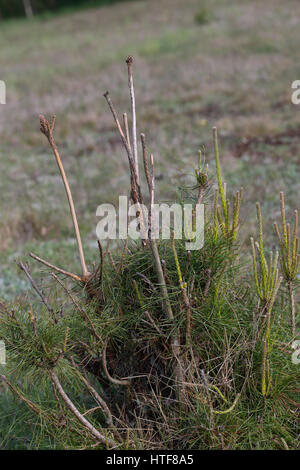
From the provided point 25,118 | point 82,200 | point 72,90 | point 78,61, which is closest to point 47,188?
point 82,200

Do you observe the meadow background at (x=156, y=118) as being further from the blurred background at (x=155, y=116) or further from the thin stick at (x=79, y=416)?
the thin stick at (x=79, y=416)

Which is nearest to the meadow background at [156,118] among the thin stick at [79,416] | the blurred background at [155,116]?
the blurred background at [155,116]

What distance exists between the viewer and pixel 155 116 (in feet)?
35.5

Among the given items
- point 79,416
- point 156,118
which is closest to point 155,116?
point 156,118

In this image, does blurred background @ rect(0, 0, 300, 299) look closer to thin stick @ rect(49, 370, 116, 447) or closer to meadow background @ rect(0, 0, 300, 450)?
meadow background @ rect(0, 0, 300, 450)

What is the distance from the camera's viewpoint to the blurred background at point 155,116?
607 cm

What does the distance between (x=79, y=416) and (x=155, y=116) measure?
30.9ft

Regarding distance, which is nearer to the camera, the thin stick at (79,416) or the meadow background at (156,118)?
the thin stick at (79,416)

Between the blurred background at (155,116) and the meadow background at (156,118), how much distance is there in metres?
0.03

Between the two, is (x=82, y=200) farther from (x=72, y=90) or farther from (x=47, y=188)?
(x=72, y=90)

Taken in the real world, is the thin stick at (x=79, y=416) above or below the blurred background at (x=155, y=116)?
below

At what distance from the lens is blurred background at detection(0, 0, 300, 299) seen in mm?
6074

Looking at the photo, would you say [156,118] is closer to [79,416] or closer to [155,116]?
[155,116]

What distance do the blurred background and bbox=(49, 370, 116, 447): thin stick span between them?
1.01 metres
